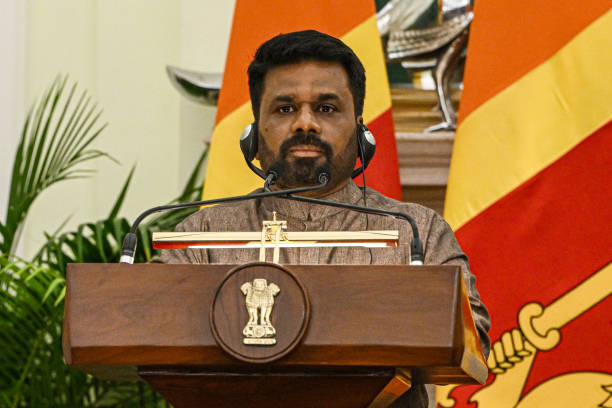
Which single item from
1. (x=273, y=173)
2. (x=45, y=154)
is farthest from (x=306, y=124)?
(x=45, y=154)

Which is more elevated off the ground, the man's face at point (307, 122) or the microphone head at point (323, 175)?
the man's face at point (307, 122)

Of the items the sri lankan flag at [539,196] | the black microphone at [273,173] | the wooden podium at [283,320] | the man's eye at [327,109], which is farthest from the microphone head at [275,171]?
the sri lankan flag at [539,196]

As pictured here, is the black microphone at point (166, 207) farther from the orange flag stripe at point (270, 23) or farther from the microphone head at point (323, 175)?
the orange flag stripe at point (270, 23)

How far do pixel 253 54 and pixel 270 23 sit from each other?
0.40 ft

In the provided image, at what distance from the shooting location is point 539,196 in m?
3.04

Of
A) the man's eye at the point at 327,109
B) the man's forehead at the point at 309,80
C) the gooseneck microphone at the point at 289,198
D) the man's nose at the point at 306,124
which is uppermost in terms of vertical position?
the man's forehead at the point at 309,80

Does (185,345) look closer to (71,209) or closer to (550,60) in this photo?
(550,60)

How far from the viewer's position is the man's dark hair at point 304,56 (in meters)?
2.08

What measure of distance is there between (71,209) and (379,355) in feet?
9.60

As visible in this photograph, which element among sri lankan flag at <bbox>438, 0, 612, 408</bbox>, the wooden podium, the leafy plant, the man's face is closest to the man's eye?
the man's face

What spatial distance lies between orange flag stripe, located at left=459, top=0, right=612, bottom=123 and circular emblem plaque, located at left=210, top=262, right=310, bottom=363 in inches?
74.3

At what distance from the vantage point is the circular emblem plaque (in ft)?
4.59

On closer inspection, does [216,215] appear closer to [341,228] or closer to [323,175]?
[341,228]

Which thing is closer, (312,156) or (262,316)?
(262,316)
